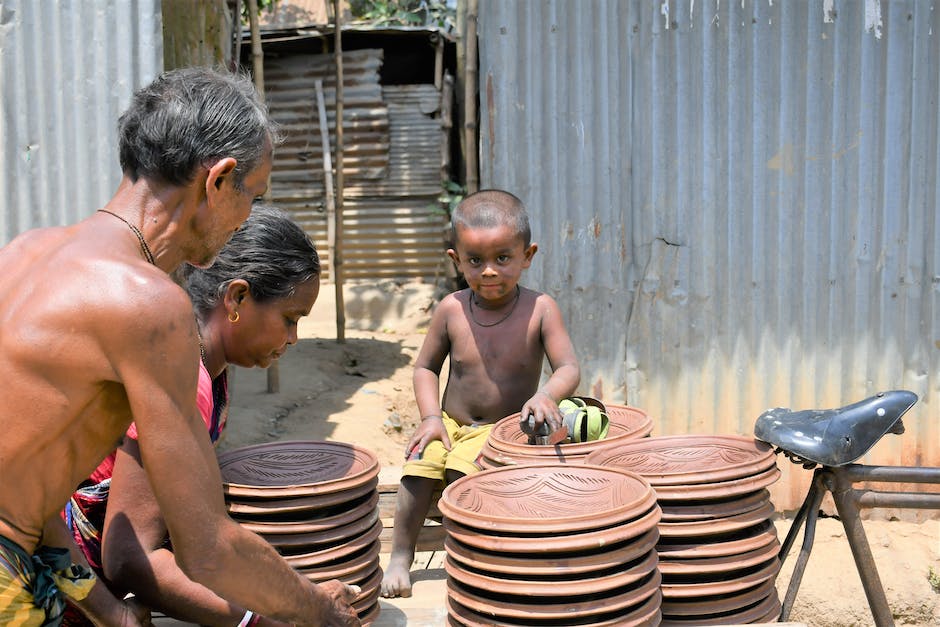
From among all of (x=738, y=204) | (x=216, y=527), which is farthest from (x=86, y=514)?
(x=738, y=204)

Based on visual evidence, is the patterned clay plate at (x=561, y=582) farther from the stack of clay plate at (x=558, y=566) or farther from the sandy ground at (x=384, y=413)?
the sandy ground at (x=384, y=413)

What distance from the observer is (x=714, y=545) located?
6.94 feet

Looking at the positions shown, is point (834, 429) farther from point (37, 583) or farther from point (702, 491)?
point (37, 583)

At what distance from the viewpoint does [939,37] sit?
4.72 metres

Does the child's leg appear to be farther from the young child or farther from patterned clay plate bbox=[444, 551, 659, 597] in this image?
patterned clay plate bbox=[444, 551, 659, 597]

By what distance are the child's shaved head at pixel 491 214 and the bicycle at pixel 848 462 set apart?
4.41 ft

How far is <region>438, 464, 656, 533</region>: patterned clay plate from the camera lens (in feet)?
6.00

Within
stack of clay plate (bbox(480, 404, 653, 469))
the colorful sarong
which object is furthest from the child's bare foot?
the colorful sarong

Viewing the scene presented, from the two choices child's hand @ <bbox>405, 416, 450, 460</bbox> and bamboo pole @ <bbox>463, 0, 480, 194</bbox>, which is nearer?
child's hand @ <bbox>405, 416, 450, 460</bbox>

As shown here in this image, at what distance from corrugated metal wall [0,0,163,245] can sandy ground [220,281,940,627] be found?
7.82 feet

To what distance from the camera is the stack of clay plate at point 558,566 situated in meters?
1.82

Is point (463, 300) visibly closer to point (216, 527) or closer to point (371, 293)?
point (216, 527)

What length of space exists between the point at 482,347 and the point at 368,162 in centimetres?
739

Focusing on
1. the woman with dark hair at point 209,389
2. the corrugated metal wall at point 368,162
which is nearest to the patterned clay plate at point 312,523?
the woman with dark hair at point 209,389
